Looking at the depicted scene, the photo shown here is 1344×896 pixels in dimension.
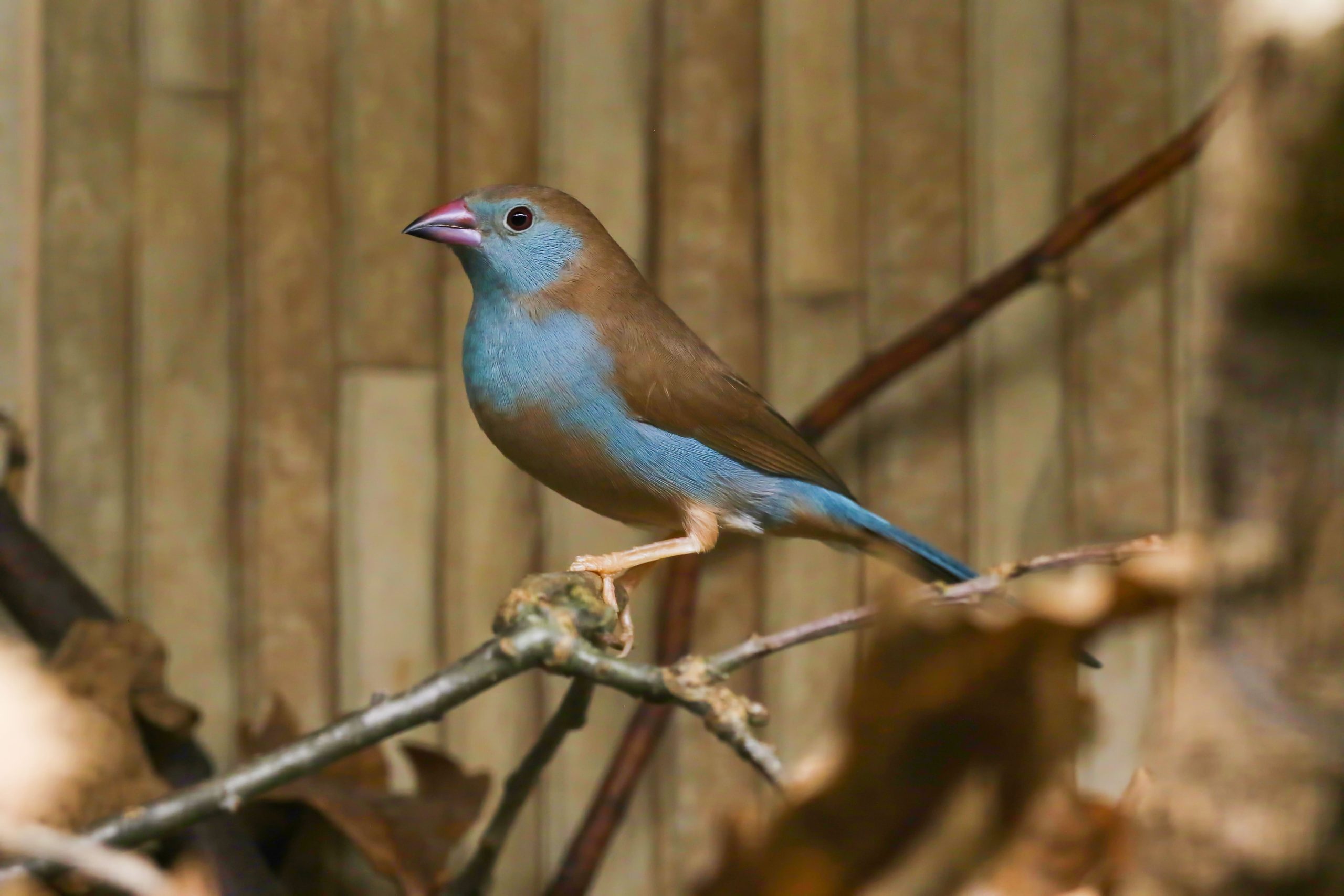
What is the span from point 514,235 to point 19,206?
1.31 m

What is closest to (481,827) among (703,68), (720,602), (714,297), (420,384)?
(720,602)

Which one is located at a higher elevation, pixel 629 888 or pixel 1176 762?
pixel 1176 762

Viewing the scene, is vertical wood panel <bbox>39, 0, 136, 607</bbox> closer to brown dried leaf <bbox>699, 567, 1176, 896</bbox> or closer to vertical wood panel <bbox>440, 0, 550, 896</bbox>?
vertical wood panel <bbox>440, 0, 550, 896</bbox>

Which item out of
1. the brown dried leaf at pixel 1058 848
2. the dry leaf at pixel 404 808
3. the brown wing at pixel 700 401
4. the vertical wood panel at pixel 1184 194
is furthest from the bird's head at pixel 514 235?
the vertical wood panel at pixel 1184 194

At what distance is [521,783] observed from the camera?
1508mm

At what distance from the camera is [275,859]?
228 cm

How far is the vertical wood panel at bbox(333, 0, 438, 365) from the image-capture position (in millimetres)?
2393

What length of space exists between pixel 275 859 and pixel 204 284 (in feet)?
3.28

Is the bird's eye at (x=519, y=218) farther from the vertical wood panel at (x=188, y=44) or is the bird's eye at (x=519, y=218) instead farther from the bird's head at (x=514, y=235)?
the vertical wood panel at (x=188, y=44)

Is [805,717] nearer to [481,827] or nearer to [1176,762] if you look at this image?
[481,827]

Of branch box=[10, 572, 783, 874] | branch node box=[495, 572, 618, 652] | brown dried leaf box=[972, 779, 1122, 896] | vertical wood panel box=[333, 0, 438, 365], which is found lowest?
branch box=[10, 572, 783, 874]

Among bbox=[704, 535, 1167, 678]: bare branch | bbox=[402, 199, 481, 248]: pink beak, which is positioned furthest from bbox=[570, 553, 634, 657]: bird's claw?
bbox=[402, 199, 481, 248]: pink beak

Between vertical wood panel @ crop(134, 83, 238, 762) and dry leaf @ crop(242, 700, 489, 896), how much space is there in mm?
370

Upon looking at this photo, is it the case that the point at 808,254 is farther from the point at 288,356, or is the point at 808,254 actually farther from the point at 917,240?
the point at 288,356
